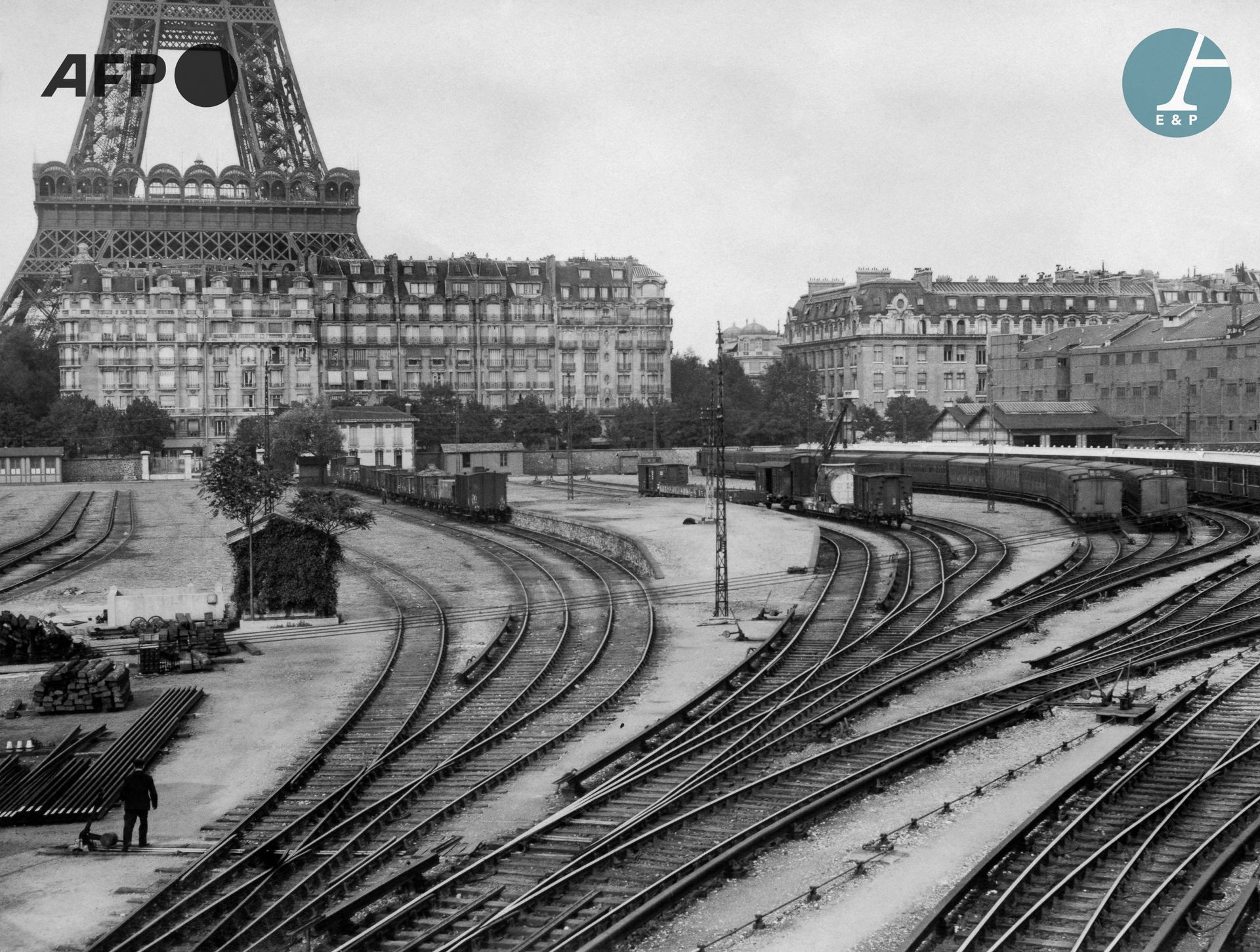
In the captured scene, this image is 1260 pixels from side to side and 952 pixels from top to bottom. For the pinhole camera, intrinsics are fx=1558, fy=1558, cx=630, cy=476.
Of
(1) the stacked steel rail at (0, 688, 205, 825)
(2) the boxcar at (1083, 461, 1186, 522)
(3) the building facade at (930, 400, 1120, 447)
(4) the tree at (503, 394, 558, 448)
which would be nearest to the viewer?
(1) the stacked steel rail at (0, 688, 205, 825)

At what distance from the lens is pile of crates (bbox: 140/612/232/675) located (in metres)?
31.8

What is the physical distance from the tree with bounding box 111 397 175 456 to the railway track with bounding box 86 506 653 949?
75.1m

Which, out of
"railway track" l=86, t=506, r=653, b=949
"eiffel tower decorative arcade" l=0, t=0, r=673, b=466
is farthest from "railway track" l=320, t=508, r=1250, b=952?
"eiffel tower decorative arcade" l=0, t=0, r=673, b=466

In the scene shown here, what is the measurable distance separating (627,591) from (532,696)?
15.6 m

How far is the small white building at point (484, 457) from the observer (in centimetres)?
9531

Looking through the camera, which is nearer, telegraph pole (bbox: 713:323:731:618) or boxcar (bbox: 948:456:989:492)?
telegraph pole (bbox: 713:323:731:618)

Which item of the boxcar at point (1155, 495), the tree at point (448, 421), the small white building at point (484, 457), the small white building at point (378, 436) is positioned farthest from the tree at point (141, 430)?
the boxcar at point (1155, 495)

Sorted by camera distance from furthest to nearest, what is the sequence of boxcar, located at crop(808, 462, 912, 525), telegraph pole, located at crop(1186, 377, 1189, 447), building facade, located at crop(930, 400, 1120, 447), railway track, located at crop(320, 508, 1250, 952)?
building facade, located at crop(930, 400, 1120, 447) < telegraph pole, located at crop(1186, 377, 1189, 447) < boxcar, located at crop(808, 462, 912, 525) < railway track, located at crop(320, 508, 1250, 952)

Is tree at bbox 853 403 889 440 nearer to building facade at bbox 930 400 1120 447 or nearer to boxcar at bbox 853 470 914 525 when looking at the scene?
building facade at bbox 930 400 1120 447

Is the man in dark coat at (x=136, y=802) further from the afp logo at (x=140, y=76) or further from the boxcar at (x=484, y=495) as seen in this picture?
the boxcar at (x=484, y=495)

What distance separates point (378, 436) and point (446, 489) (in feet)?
104

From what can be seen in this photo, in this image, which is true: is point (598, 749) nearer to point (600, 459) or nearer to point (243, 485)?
point (243, 485)

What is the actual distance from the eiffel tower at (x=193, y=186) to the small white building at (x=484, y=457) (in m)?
37.3

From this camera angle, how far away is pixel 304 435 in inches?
3834
